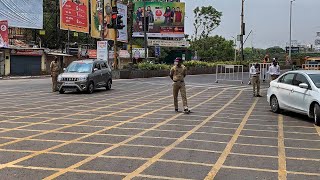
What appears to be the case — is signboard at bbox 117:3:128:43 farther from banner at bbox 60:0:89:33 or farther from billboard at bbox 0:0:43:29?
billboard at bbox 0:0:43:29

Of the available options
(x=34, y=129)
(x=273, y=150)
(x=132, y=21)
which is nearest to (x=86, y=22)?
(x=132, y=21)

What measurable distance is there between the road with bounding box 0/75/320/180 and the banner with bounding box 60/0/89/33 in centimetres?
2584

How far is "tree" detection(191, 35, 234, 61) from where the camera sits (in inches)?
2694

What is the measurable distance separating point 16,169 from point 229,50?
66.3 meters

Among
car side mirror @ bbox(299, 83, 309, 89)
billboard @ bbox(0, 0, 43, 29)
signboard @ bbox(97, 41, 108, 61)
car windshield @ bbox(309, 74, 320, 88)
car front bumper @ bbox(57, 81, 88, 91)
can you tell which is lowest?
car front bumper @ bbox(57, 81, 88, 91)

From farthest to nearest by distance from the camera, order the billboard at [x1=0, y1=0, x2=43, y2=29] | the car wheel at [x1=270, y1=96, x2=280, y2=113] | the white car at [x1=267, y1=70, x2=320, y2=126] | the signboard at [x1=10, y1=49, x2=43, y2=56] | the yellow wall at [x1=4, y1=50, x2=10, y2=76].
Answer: the signboard at [x1=10, y1=49, x2=43, y2=56] < the yellow wall at [x1=4, y1=50, x2=10, y2=76] < the billboard at [x1=0, y1=0, x2=43, y2=29] < the car wheel at [x1=270, y1=96, x2=280, y2=113] < the white car at [x1=267, y1=70, x2=320, y2=126]

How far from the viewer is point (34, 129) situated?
30.1 ft

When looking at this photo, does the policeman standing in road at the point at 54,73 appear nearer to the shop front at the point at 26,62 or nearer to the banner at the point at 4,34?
the banner at the point at 4,34

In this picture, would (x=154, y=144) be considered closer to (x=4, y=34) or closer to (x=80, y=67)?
(x=80, y=67)

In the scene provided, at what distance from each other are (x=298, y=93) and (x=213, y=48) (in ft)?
191

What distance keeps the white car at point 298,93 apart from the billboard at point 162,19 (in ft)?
142

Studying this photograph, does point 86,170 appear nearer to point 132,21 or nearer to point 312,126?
point 312,126

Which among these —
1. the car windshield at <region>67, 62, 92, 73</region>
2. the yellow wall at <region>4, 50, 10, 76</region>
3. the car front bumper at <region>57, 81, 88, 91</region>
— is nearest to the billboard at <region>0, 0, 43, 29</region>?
the yellow wall at <region>4, 50, 10, 76</region>

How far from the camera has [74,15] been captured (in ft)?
129
